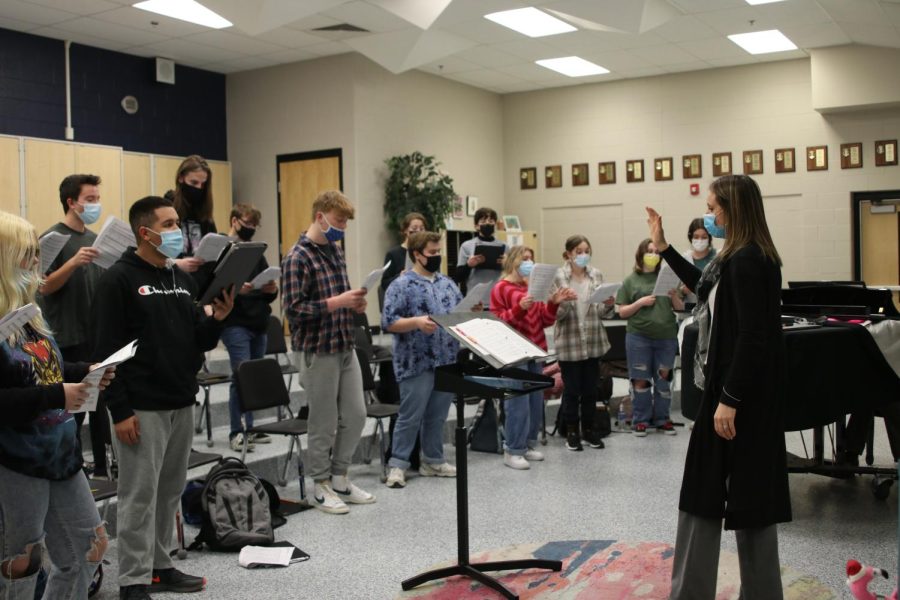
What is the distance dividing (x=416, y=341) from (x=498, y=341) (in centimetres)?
170

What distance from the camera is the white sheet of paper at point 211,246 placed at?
4262 millimetres

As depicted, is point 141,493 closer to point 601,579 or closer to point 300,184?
point 601,579

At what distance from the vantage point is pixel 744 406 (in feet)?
8.93

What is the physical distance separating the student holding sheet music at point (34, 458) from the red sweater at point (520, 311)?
343 cm

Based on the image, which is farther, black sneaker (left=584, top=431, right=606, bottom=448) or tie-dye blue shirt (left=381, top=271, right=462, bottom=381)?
black sneaker (left=584, top=431, right=606, bottom=448)

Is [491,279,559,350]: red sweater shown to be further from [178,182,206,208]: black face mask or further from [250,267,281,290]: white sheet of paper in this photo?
[178,182,206,208]: black face mask

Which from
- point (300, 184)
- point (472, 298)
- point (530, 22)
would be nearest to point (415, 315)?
point (472, 298)

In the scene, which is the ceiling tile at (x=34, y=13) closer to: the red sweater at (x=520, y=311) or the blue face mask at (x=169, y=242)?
the red sweater at (x=520, y=311)

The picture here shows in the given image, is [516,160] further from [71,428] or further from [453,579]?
[71,428]

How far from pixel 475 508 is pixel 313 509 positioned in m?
0.86

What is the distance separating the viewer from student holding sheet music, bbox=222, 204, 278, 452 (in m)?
5.46

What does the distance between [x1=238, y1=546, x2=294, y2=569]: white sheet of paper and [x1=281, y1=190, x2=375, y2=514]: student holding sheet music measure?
657mm

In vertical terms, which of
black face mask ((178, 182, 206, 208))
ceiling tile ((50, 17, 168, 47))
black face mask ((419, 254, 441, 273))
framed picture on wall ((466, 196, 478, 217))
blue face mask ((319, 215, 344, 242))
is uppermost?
ceiling tile ((50, 17, 168, 47))

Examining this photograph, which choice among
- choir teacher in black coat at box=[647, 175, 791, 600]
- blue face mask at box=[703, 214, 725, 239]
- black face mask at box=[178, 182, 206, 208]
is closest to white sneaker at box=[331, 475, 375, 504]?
black face mask at box=[178, 182, 206, 208]
